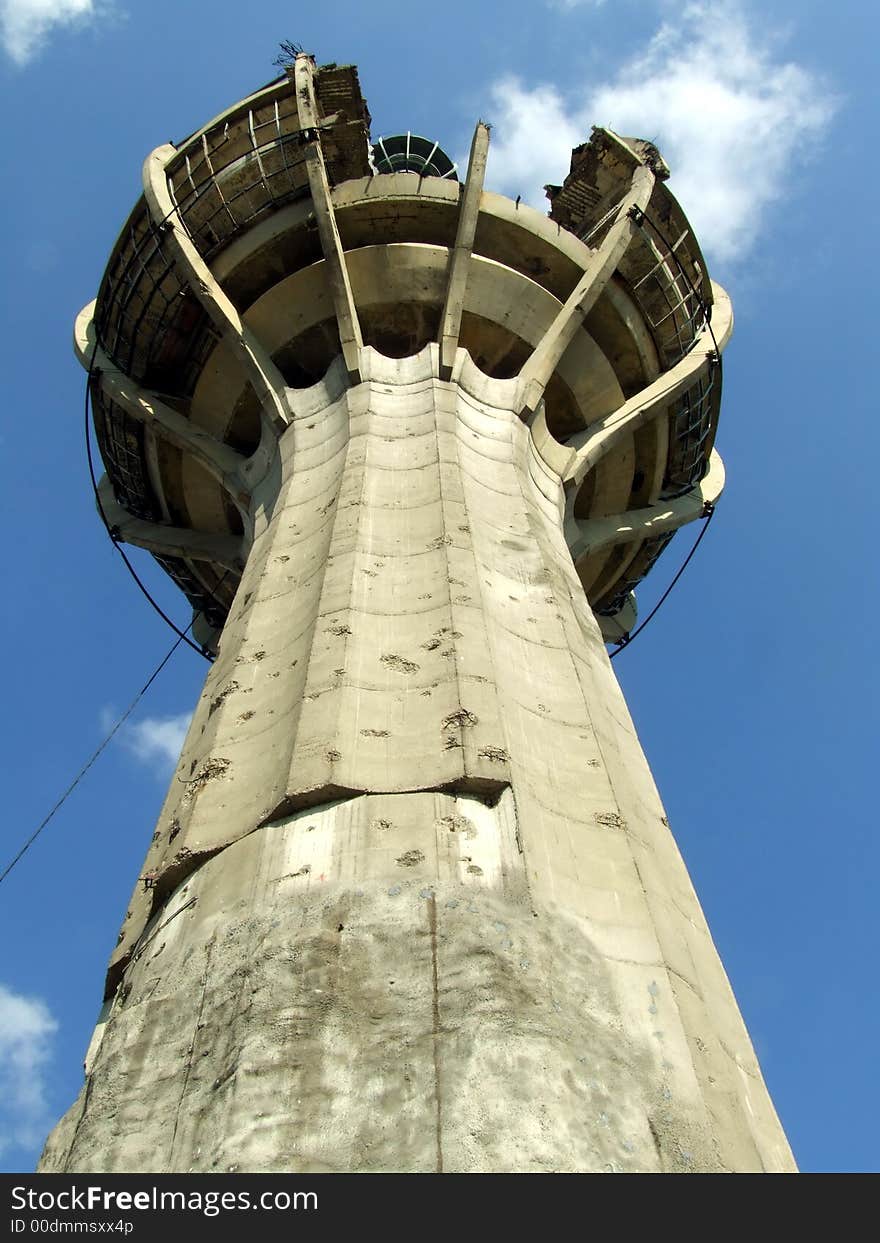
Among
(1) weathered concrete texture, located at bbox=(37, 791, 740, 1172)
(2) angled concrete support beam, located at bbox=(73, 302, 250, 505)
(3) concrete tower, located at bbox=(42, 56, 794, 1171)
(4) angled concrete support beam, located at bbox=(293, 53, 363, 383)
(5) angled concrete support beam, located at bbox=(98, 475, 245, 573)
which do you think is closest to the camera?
(1) weathered concrete texture, located at bbox=(37, 791, 740, 1172)

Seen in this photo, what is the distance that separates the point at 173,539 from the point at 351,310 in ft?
18.3

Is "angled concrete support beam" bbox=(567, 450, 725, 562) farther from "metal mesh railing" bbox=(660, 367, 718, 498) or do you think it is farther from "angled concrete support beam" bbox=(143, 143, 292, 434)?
"angled concrete support beam" bbox=(143, 143, 292, 434)

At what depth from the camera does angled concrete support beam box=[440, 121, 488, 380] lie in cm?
1470

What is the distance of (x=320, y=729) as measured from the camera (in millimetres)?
8141

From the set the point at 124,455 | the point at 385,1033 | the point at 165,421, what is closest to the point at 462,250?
the point at 165,421

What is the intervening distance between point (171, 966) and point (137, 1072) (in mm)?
813

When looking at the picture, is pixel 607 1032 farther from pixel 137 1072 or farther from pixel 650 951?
pixel 137 1072

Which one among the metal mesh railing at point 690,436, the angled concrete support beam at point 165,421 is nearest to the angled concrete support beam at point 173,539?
the angled concrete support beam at point 165,421

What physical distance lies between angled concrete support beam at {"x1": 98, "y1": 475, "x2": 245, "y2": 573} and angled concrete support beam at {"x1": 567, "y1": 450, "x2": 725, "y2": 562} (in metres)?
5.41

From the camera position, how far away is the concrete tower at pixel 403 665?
557 cm

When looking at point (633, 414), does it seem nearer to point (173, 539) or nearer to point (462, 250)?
point (462, 250)

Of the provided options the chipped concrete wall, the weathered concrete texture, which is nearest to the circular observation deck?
the chipped concrete wall
